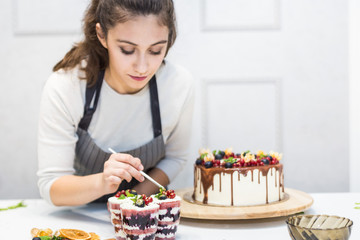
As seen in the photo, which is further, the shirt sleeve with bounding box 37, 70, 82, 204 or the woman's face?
the shirt sleeve with bounding box 37, 70, 82, 204

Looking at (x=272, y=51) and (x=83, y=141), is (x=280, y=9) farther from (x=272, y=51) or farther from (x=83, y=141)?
(x=83, y=141)

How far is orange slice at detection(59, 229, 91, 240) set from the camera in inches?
43.2

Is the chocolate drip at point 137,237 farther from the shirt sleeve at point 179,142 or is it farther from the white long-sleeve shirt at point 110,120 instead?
the shirt sleeve at point 179,142

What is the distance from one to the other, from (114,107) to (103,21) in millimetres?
313

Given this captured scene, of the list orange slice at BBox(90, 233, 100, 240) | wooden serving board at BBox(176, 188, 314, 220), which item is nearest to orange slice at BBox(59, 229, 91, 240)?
orange slice at BBox(90, 233, 100, 240)

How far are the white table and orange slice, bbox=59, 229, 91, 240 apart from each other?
60mm

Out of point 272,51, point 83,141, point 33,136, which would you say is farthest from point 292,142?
point 33,136

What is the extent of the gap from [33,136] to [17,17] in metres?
0.58

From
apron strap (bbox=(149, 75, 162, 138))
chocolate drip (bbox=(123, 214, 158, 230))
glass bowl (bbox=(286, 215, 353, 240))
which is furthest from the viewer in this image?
apron strap (bbox=(149, 75, 162, 138))

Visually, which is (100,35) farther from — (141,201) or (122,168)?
(141,201)

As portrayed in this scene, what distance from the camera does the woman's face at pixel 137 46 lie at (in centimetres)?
129

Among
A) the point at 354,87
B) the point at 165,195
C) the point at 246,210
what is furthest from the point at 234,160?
the point at 354,87

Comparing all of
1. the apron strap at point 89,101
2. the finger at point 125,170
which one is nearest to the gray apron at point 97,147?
the apron strap at point 89,101

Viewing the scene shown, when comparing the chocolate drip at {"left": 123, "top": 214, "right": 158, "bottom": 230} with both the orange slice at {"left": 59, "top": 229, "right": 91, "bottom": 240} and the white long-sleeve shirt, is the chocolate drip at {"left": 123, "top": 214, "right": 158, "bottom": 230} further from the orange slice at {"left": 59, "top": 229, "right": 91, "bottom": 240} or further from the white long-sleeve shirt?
the white long-sleeve shirt
